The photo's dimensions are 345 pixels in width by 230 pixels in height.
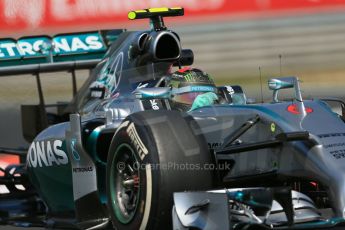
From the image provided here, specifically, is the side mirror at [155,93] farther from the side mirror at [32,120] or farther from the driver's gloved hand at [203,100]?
the side mirror at [32,120]

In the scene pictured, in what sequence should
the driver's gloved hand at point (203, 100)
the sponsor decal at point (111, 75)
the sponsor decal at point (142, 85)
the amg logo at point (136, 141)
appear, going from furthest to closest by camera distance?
1. the sponsor decal at point (111, 75)
2. the sponsor decal at point (142, 85)
3. the driver's gloved hand at point (203, 100)
4. the amg logo at point (136, 141)

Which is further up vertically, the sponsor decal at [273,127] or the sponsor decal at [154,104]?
the sponsor decal at [273,127]

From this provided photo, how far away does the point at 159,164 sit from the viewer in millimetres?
5102

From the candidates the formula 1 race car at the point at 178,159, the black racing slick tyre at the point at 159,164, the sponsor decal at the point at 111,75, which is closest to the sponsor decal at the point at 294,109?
the formula 1 race car at the point at 178,159

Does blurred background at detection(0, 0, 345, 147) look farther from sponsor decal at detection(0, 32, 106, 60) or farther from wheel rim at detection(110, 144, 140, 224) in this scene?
wheel rim at detection(110, 144, 140, 224)

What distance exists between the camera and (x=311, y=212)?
5035 mm

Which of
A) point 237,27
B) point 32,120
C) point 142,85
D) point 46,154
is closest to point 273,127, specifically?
point 142,85

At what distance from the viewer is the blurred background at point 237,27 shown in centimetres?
1305

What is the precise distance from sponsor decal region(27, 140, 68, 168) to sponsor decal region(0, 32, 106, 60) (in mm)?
2168

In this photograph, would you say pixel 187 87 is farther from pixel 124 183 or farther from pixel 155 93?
pixel 124 183

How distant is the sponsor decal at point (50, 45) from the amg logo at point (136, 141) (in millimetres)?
3568

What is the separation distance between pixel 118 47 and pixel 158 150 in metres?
2.46

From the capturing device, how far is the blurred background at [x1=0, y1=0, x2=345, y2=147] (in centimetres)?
1305

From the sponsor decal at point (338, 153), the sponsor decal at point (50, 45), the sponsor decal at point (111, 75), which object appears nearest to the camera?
the sponsor decal at point (338, 153)
